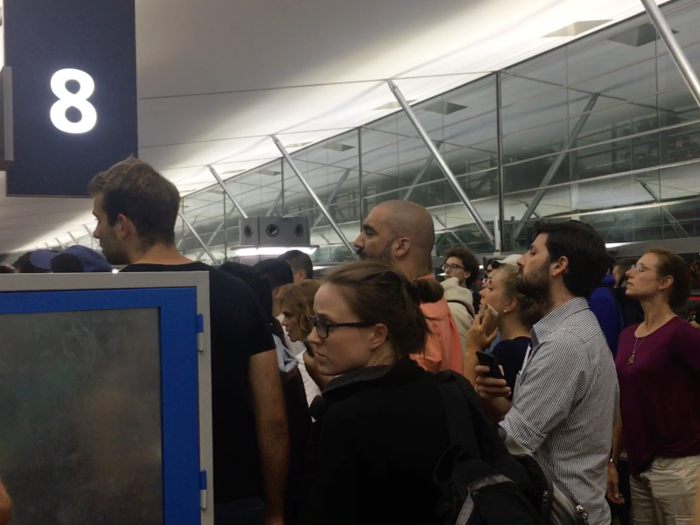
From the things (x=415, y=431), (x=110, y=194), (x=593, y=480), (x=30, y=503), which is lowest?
(x=593, y=480)

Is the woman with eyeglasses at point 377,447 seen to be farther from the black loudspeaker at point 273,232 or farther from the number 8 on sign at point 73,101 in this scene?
the black loudspeaker at point 273,232

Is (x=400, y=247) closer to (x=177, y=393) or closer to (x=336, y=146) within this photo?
(x=177, y=393)

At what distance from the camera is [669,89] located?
11031mm

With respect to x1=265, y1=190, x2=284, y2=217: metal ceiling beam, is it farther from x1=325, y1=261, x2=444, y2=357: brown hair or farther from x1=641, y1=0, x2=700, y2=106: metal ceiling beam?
x1=325, y1=261, x2=444, y2=357: brown hair

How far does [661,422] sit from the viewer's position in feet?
11.9

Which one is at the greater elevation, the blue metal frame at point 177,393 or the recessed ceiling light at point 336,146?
the recessed ceiling light at point 336,146

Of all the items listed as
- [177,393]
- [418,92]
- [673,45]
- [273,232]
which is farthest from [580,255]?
[418,92]

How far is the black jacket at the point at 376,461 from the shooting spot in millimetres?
1435

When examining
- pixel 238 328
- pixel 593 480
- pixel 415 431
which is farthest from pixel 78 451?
pixel 593 480

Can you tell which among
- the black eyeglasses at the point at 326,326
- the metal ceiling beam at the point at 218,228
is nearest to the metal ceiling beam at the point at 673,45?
the black eyeglasses at the point at 326,326

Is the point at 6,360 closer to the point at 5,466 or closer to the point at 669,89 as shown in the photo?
the point at 5,466

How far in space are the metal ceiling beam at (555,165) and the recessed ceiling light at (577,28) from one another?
1.25 m

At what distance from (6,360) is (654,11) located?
32.2 feet

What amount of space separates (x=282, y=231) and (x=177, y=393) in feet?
32.9
